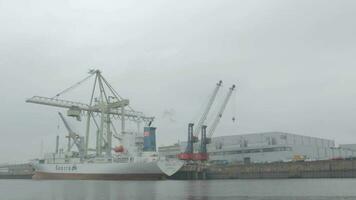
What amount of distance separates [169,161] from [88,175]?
1632 cm

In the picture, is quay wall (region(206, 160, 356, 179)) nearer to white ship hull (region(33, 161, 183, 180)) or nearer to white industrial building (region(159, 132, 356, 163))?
white ship hull (region(33, 161, 183, 180))

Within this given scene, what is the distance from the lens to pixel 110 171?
73188mm

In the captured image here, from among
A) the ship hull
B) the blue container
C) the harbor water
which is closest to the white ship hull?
the ship hull

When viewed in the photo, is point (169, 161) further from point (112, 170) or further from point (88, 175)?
point (88, 175)

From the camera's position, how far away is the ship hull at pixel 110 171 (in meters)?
71.0

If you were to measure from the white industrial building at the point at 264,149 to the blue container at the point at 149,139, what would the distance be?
40.5 meters

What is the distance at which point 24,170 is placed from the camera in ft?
477

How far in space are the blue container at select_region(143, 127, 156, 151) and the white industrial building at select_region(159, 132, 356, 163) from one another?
40539 mm

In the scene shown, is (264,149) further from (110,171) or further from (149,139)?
(110,171)

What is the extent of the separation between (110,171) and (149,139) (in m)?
9.02

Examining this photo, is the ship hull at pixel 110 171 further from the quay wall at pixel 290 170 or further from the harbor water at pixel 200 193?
the harbor water at pixel 200 193

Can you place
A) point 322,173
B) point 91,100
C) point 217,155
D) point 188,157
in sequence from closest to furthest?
point 322,173 → point 91,100 → point 188,157 → point 217,155

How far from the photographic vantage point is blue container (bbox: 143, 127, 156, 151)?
74319 mm

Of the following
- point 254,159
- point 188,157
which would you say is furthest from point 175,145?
point 188,157
